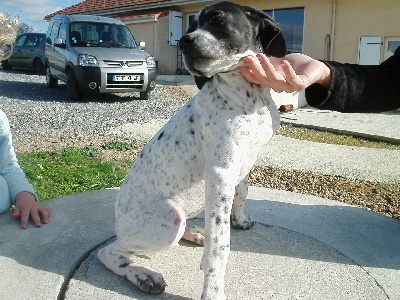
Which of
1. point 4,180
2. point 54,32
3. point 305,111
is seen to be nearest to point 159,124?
point 305,111

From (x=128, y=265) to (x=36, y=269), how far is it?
0.59 meters

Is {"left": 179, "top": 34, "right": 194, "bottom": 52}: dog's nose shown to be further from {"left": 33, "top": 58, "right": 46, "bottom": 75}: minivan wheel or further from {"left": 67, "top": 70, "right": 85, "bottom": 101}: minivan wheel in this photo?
{"left": 33, "top": 58, "right": 46, "bottom": 75}: minivan wheel

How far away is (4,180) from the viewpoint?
3424 millimetres

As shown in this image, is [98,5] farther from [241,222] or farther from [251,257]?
[251,257]

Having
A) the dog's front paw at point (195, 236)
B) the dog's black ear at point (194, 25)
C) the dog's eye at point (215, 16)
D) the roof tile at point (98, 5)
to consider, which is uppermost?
the roof tile at point (98, 5)

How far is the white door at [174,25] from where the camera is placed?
18109 millimetres

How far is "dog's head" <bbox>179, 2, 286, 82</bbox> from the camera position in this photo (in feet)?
6.75

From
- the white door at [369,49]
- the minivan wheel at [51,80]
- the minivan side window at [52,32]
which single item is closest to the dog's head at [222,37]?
the white door at [369,49]

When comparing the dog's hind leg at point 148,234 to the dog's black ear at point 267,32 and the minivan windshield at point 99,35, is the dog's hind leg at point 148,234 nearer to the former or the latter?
the dog's black ear at point 267,32

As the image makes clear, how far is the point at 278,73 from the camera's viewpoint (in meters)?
2.18

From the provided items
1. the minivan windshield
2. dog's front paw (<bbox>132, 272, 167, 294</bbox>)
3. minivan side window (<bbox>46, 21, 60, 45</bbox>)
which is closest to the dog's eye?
dog's front paw (<bbox>132, 272, 167, 294</bbox>)

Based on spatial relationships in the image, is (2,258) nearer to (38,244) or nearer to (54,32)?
(38,244)

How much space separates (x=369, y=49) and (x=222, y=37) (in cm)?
1132

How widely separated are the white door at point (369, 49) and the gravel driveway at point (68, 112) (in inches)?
202
